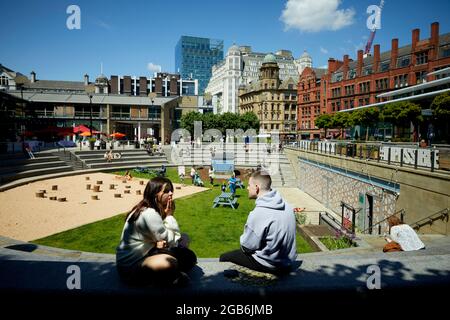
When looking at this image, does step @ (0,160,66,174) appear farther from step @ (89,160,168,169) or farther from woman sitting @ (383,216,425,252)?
woman sitting @ (383,216,425,252)

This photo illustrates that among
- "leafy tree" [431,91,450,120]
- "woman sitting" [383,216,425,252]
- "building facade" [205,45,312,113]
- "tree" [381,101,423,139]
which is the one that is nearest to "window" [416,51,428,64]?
"tree" [381,101,423,139]

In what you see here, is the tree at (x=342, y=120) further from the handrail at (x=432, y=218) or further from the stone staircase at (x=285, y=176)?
the handrail at (x=432, y=218)

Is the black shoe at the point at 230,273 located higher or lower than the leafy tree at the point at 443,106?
lower

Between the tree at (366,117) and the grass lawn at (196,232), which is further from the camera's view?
the tree at (366,117)

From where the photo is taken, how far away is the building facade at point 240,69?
12825 centimetres

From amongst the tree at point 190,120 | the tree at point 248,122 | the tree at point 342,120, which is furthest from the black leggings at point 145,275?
the tree at point 248,122

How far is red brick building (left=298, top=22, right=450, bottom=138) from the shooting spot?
4200 cm

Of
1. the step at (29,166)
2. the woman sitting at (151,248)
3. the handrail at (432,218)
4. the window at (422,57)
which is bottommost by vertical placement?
the handrail at (432,218)

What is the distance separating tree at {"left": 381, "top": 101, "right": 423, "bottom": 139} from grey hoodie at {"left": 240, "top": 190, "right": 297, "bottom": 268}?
22.8 meters

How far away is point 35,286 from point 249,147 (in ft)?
128

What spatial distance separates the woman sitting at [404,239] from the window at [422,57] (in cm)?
4780
